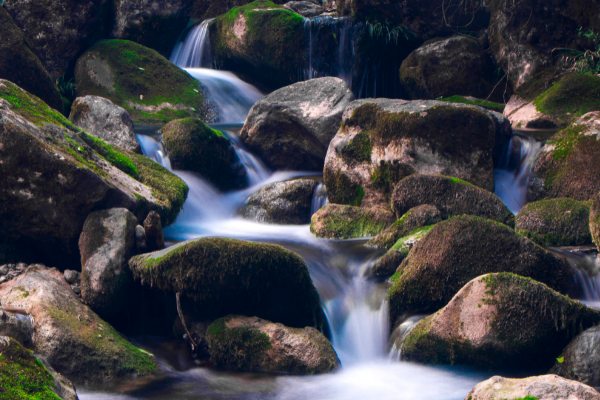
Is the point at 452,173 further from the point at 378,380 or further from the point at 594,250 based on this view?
the point at 378,380

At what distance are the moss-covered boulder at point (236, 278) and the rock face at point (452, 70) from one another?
400 inches

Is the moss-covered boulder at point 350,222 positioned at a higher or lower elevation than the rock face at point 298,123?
lower

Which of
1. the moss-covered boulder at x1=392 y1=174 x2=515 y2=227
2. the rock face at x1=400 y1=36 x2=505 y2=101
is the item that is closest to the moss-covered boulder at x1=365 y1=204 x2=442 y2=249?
the moss-covered boulder at x1=392 y1=174 x2=515 y2=227

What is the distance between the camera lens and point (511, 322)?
4.16 m

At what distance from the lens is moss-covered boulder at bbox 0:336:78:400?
253 centimetres

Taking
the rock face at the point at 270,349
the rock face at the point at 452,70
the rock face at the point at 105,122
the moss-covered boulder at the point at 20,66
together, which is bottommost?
the rock face at the point at 270,349

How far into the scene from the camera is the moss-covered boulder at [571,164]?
7.63m

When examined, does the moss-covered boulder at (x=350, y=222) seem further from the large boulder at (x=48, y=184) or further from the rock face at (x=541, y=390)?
the rock face at (x=541, y=390)

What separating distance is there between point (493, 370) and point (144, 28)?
14.4 m

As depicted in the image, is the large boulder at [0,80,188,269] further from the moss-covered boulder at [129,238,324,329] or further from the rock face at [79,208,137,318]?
the moss-covered boulder at [129,238,324,329]

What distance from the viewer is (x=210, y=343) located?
462cm

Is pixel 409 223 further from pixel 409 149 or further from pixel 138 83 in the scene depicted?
pixel 138 83

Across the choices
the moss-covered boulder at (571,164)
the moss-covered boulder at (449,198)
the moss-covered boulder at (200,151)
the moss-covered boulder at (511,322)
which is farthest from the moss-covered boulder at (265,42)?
the moss-covered boulder at (511,322)

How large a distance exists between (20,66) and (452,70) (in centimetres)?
1045
